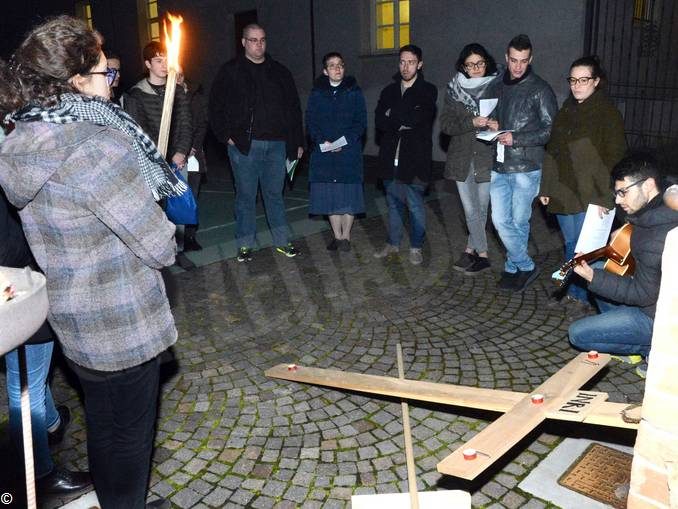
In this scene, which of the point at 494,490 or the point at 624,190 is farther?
the point at 624,190

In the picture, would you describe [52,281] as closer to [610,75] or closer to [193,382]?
[193,382]

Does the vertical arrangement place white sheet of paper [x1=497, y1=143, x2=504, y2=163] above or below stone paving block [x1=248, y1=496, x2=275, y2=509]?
above

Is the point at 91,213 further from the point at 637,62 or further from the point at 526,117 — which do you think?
the point at 637,62

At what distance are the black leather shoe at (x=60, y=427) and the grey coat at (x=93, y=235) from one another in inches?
64.1

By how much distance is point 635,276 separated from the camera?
3920 millimetres

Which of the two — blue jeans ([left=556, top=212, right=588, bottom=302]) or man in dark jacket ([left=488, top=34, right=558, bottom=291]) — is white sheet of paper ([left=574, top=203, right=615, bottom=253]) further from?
man in dark jacket ([left=488, top=34, right=558, bottom=291])

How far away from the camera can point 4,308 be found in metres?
1.76

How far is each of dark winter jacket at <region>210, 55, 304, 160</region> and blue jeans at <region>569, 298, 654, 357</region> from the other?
375 cm

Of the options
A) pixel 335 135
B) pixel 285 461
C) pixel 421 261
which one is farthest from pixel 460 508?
pixel 335 135

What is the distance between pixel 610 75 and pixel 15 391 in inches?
418

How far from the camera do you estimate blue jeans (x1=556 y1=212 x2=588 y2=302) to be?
17.6 ft

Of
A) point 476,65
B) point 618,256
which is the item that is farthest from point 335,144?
point 618,256

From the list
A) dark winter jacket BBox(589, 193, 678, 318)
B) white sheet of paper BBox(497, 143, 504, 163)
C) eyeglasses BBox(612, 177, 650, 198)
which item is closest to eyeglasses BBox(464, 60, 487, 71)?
white sheet of paper BBox(497, 143, 504, 163)

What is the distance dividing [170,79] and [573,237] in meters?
4.02
